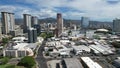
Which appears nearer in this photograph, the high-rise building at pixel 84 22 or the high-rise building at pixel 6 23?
the high-rise building at pixel 6 23

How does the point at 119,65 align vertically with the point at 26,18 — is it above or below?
below

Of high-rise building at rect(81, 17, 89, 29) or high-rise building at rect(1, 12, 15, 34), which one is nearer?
high-rise building at rect(1, 12, 15, 34)

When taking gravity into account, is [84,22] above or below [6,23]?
above

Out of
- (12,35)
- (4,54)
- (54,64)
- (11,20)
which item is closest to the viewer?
(54,64)

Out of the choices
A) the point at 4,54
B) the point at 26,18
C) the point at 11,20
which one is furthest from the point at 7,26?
the point at 4,54

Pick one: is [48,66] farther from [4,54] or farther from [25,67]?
[4,54]

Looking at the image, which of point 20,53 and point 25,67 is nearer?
point 25,67

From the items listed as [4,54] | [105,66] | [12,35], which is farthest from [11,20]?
[105,66]

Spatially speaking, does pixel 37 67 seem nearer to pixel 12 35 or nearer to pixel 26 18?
pixel 12 35

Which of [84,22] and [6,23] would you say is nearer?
[6,23]

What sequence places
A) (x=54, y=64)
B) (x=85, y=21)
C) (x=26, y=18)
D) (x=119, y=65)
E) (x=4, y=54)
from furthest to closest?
(x=85, y=21) → (x=26, y=18) → (x=4, y=54) → (x=54, y=64) → (x=119, y=65)
